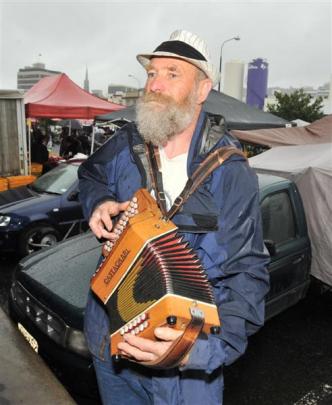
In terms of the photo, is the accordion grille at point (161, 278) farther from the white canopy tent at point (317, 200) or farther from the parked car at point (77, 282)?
the white canopy tent at point (317, 200)

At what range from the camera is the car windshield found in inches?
256

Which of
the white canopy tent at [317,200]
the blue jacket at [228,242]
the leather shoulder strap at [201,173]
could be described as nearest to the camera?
the blue jacket at [228,242]

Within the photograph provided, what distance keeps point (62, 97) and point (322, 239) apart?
908 centimetres

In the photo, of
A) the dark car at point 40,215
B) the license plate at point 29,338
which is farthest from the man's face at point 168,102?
the dark car at point 40,215

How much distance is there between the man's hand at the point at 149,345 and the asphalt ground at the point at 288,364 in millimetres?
2128

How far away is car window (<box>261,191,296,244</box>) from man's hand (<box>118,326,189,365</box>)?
265 cm

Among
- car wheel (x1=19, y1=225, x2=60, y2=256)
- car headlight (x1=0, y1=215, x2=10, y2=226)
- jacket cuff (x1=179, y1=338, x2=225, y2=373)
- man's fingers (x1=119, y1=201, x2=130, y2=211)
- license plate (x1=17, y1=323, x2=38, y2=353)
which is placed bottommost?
car wheel (x1=19, y1=225, x2=60, y2=256)

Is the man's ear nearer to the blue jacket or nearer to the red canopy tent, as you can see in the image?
the blue jacket

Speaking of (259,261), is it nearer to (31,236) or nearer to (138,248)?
(138,248)

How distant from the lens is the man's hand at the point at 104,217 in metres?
1.67

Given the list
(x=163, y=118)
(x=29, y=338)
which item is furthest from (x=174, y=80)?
(x=29, y=338)

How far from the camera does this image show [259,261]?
5.14 feet

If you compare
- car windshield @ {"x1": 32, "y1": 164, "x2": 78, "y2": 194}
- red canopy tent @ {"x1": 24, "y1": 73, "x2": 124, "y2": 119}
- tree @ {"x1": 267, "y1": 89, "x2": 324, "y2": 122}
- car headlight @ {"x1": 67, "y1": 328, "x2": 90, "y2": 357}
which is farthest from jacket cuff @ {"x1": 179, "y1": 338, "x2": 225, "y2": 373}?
tree @ {"x1": 267, "y1": 89, "x2": 324, "y2": 122}

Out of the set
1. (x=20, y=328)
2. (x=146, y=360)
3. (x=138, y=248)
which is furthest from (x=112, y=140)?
(x=20, y=328)
